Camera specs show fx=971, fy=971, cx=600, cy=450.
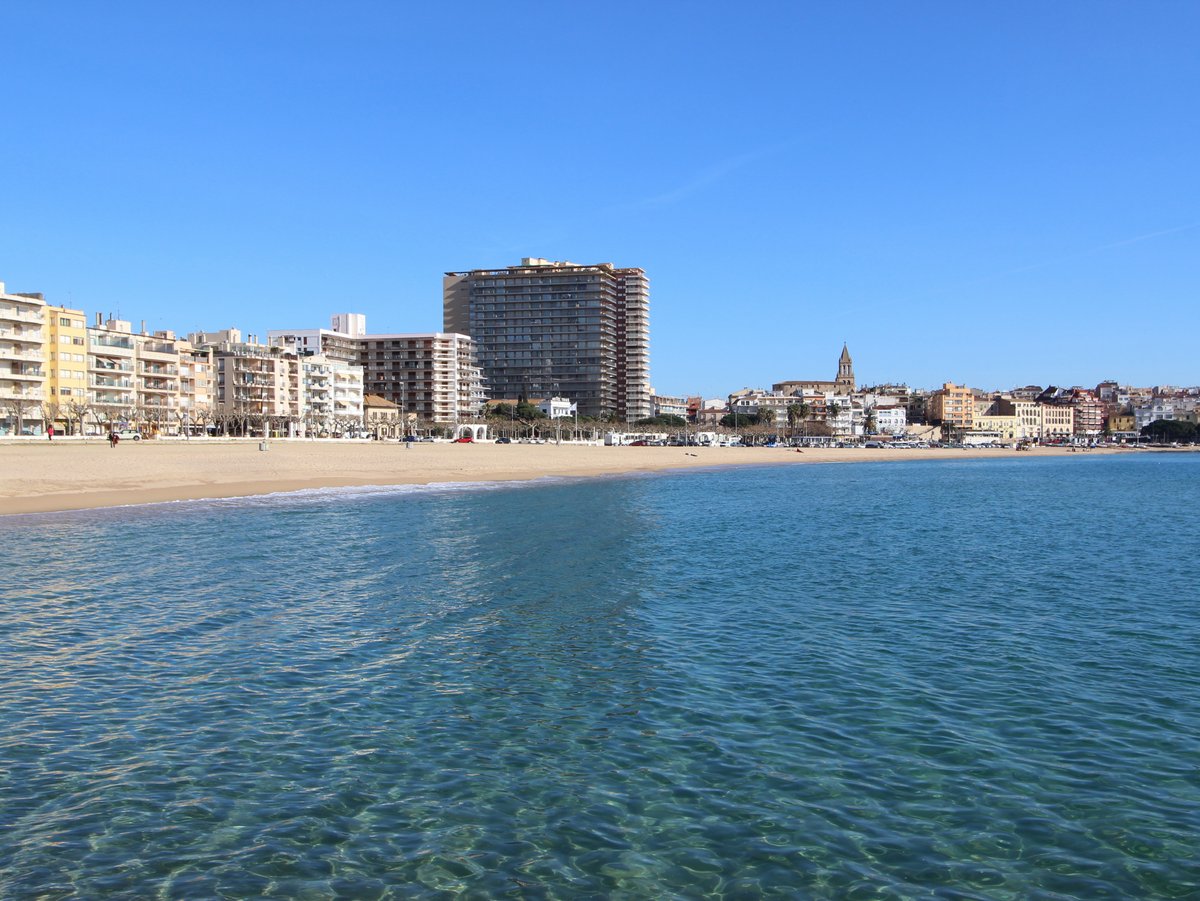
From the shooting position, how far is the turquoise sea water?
7.42m

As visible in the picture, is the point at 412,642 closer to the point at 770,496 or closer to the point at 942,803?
the point at 942,803

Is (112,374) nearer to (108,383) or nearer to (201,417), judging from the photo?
(108,383)

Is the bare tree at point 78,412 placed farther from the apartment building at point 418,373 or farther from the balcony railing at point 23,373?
the apartment building at point 418,373

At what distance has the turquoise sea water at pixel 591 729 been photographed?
7422 mm

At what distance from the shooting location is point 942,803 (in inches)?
340

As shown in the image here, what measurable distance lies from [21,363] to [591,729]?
10092 centimetres

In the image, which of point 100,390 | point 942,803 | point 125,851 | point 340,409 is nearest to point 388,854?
point 125,851

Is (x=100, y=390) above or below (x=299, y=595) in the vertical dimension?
above

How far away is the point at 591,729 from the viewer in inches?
421

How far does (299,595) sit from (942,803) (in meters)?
13.2

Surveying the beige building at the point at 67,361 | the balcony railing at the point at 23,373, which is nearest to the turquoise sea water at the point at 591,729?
the balcony railing at the point at 23,373

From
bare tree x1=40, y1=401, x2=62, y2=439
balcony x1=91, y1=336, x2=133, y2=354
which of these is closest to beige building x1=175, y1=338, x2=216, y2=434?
balcony x1=91, y1=336, x2=133, y2=354

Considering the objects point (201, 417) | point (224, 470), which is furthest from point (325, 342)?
point (224, 470)

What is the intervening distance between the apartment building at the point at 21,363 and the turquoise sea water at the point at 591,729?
7967 cm
